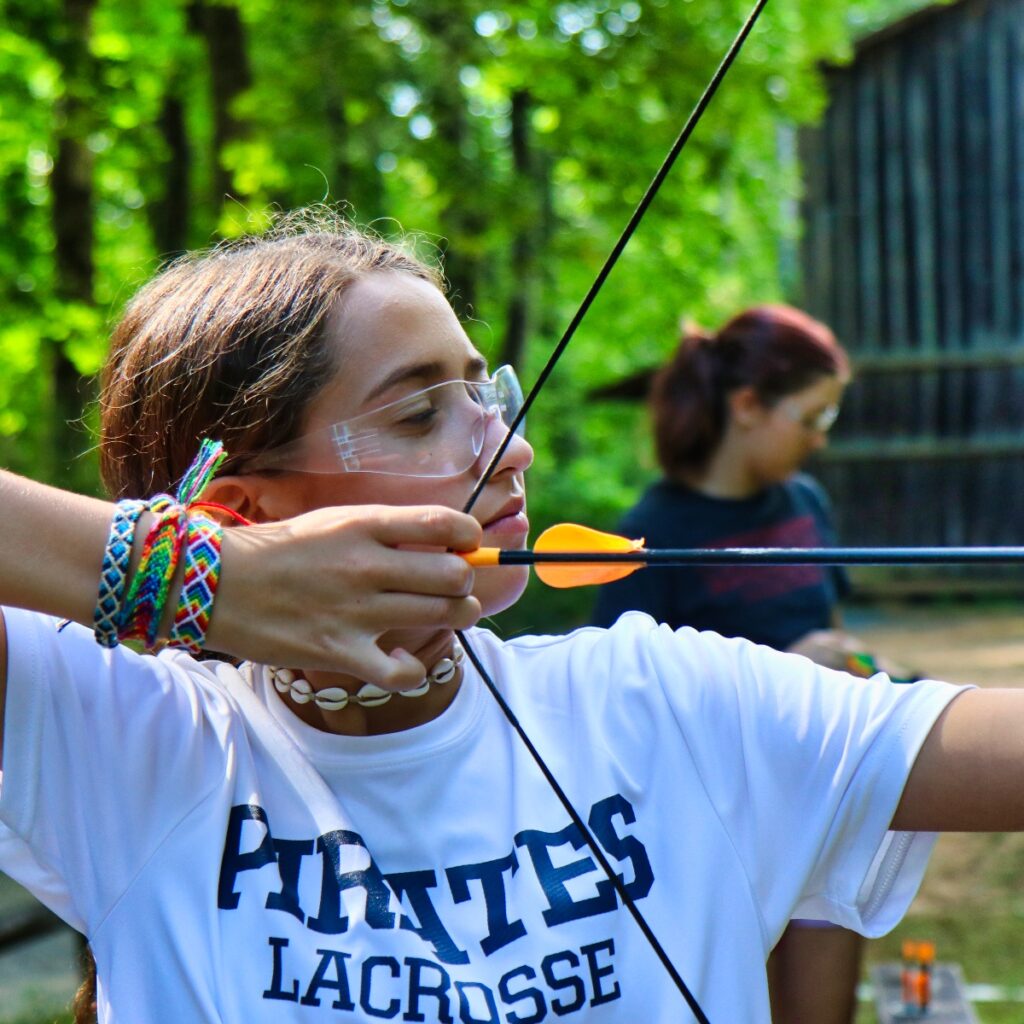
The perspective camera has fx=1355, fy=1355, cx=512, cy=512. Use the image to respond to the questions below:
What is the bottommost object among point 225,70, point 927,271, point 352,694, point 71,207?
point 352,694

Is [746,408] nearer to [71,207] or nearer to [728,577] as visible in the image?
[728,577]

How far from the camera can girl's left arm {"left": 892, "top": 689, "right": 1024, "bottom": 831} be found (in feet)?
4.05

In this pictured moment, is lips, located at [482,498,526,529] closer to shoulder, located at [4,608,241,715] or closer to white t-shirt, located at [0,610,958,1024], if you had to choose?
white t-shirt, located at [0,610,958,1024]

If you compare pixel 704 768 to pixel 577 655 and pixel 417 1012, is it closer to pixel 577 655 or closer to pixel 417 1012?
pixel 577 655

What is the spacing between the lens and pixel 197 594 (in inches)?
42.7

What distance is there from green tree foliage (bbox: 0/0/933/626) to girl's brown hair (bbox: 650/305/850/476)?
0.63 metres

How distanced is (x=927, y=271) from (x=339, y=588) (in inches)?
424

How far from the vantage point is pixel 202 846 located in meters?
1.25

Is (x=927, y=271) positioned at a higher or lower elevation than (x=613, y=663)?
higher

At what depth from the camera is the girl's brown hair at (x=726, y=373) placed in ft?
11.1

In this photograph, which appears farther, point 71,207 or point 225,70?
point 225,70

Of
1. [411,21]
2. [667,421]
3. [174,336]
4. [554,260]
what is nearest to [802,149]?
[554,260]

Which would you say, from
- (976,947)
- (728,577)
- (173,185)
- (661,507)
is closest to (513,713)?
(728,577)

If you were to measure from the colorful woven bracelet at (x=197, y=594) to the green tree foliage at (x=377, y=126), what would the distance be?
3114mm
